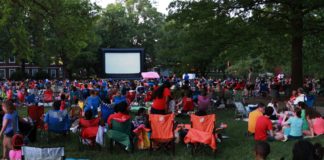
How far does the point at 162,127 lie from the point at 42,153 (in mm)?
3558

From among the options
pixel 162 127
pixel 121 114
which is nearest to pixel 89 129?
pixel 121 114

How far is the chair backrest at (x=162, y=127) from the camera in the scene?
10211 millimetres

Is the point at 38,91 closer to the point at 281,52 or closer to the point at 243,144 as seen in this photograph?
the point at 281,52

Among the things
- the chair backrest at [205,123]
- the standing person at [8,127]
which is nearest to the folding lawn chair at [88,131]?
the standing person at [8,127]

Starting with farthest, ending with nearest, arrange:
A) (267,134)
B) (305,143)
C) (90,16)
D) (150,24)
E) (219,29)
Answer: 1. (150,24)
2. (219,29)
3. (90,16)
4. (267,134)
5. (305,143)

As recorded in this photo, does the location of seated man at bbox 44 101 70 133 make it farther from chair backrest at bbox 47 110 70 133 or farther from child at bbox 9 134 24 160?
child at bbox 9 134 24 160

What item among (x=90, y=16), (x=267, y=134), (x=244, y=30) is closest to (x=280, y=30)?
(x=244, y=30)

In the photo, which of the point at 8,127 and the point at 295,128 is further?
the point at 295,128

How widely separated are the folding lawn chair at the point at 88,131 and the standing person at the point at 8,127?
187 cm

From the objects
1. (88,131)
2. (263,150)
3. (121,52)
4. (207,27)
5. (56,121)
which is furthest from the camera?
(121,52)

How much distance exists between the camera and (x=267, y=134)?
11.2 meters

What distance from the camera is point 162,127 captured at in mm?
10219

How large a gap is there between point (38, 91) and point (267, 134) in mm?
19234

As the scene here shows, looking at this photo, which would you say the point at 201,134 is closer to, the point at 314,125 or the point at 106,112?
the point at 314,125
